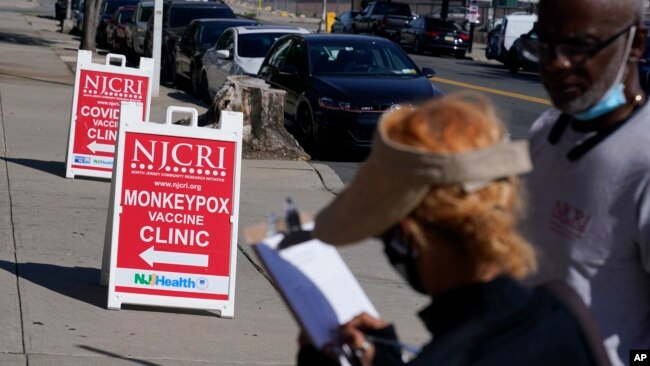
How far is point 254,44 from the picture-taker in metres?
19.5

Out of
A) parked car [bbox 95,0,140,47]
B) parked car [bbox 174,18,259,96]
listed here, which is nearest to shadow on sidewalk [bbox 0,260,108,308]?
parked car [bbox 174,18,259,96]

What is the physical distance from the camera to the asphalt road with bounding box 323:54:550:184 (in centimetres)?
1776

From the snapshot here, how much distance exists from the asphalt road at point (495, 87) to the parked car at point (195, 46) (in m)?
4.86

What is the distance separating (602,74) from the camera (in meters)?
2.79

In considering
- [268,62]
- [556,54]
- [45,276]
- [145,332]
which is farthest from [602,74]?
[268,62]

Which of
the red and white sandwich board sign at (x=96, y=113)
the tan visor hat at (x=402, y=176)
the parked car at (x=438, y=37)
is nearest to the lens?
the tan visor hat at (x=402, y=176)

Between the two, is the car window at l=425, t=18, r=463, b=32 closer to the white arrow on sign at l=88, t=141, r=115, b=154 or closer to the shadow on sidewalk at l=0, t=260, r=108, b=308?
the white arrow on sign at l=88, t=141, r=115, b=154

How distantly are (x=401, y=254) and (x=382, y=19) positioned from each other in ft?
134

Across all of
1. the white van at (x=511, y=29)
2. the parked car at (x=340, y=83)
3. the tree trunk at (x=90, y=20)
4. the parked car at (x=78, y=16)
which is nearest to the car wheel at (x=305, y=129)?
the parked car at (x=340, y=83)

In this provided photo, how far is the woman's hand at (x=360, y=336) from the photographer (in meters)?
2.19

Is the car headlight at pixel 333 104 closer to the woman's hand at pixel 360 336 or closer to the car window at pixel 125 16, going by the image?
the woman's hand at pixel 360 336

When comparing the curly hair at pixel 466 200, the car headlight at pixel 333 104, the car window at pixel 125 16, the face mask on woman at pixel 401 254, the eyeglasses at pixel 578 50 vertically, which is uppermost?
the eyeglasses at pixel 578 50

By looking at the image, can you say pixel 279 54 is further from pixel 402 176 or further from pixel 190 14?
pixel 402 176

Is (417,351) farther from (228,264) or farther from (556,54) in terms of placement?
(228,264)
